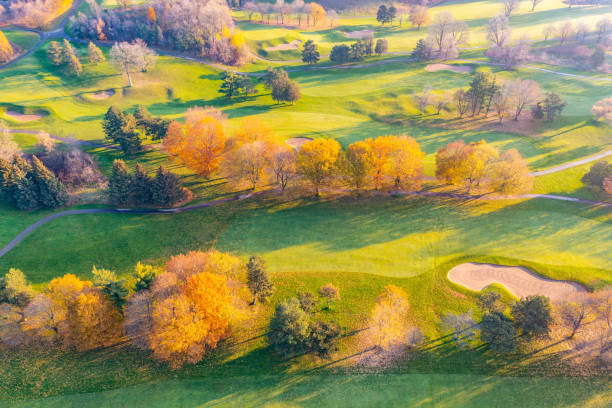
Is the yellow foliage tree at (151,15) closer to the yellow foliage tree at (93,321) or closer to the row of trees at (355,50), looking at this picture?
the row of trees at (355,50)

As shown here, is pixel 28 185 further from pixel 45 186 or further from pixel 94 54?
pixel 94 54

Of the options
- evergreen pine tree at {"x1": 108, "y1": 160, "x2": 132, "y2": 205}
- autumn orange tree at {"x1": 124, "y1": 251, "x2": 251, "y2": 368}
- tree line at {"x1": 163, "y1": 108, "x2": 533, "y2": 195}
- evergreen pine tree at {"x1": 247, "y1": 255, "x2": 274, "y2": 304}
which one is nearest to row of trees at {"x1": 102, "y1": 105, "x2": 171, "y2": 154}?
tree line at {"x1": 163, "y1": 108, "x2": 533, "y2": 195}

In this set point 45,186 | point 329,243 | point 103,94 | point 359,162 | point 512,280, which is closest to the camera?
point 512,280

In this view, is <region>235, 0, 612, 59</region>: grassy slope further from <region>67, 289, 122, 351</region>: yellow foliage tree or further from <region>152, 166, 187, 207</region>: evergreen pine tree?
<region>67, 289, 122, 351</region>: yellow foliage tree

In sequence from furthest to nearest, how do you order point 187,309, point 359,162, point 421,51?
point 421,51 → point 359,162 → point 187,309

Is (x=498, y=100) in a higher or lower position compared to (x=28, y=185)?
higher

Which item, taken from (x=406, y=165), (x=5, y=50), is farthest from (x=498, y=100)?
(x=5, y=50)
